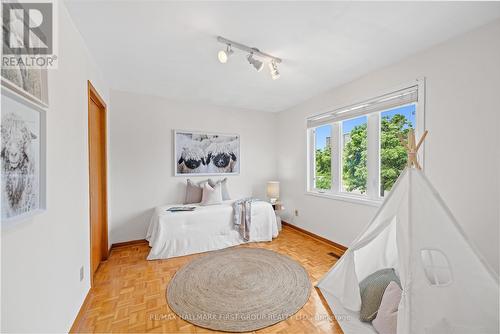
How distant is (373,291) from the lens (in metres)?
1.73

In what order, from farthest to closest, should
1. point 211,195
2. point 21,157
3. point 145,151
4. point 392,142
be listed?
1. point 211,195
2. point 145,151
3. point 392,142
4. point 21,157

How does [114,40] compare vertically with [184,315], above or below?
above

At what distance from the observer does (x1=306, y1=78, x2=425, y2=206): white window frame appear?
2.16 meters

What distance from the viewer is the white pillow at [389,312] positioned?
1.48 meters

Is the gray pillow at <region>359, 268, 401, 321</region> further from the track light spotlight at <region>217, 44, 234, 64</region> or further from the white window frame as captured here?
the track light spotlight at <region>217, 44, 234, 64</region>

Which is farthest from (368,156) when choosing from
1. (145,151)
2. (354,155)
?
(145,151)

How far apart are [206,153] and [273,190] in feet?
4.93

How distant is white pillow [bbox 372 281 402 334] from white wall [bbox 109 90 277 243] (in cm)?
293

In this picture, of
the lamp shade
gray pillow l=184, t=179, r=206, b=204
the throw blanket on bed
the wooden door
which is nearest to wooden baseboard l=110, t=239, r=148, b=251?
the wooden door

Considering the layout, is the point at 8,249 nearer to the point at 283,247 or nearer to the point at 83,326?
the point at 83,326

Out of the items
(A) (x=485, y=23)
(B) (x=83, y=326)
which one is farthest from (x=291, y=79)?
(B) (x=83, y=326)

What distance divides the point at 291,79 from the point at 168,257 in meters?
2.99

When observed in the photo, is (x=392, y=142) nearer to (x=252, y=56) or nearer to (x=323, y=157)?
(x=323, y=157)

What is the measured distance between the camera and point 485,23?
1.69 m
